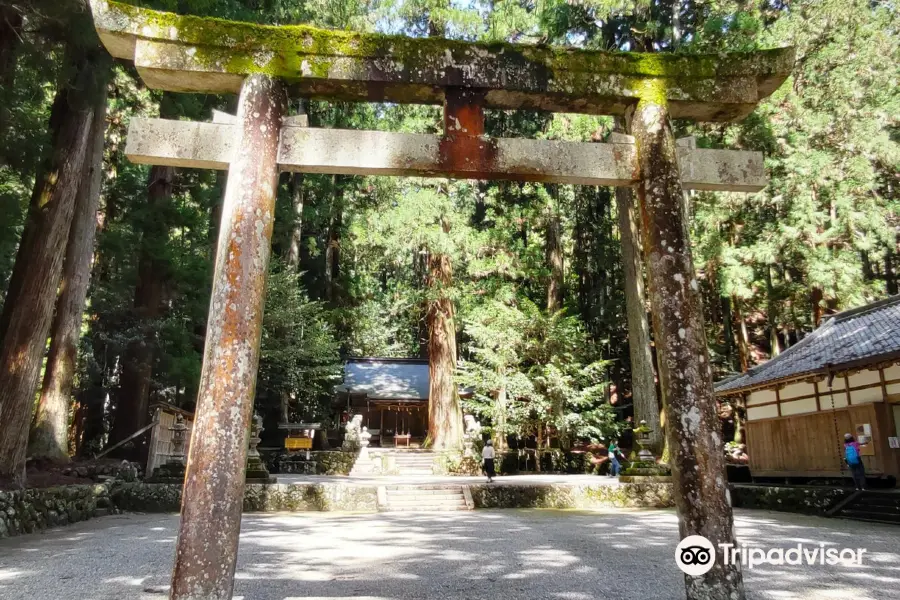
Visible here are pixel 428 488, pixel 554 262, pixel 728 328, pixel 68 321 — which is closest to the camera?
pixel 68 321

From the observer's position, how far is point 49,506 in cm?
745

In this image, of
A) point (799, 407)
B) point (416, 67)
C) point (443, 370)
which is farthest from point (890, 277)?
point (416, 67)

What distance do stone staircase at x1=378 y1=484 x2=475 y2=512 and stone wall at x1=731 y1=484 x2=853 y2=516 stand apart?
477 centimetres

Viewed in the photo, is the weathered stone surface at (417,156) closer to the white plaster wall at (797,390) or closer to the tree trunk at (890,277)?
the white plaster wall at (797,390)

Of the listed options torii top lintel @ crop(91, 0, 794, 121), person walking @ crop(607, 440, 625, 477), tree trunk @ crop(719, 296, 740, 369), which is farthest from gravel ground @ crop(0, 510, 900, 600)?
tree trunk @ crop(719, 296, 740, 369)

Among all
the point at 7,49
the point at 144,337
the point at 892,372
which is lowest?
the point at 892,372

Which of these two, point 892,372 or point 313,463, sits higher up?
point 892,372

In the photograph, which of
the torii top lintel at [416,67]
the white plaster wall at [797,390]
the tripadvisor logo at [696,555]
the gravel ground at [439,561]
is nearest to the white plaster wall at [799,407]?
the white plaster wall at [797,390]

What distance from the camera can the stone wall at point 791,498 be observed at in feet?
29.7

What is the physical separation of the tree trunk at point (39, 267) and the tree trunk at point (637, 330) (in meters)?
10.5

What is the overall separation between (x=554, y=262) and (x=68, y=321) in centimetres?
1484

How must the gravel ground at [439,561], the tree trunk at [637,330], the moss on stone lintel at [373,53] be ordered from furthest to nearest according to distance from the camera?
the tree trunk at [637,330] < the gravel ground at [439,561] < the moss on stone lintel at [373,53]

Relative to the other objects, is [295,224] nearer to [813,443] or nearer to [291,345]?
[291,345]

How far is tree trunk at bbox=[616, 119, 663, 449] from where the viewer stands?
1325cm
